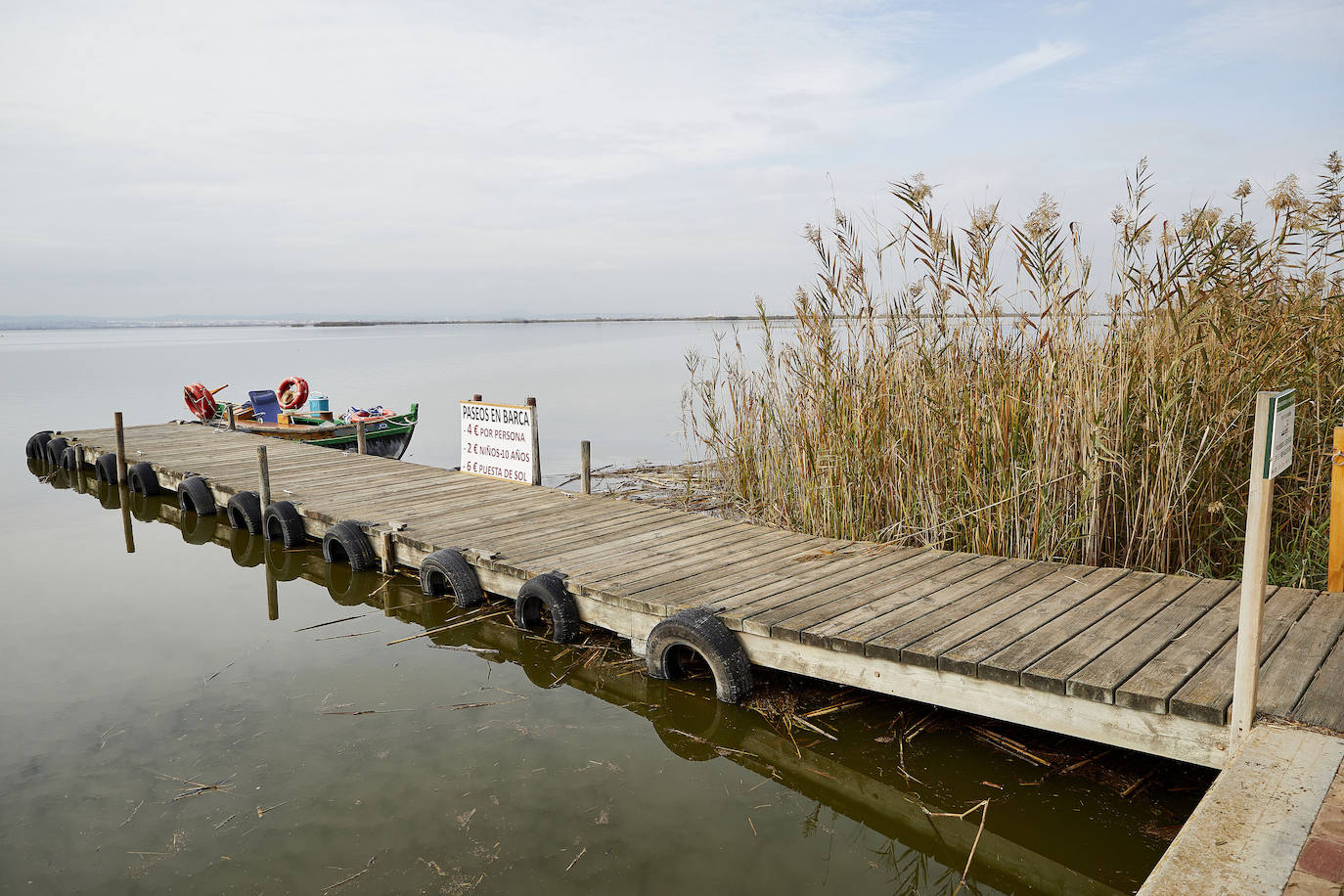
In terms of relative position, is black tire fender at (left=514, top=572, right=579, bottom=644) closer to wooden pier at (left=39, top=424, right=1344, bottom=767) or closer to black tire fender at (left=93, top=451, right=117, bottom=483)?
wooden pier at (left=39, top=424, right=1344, bottom=767)

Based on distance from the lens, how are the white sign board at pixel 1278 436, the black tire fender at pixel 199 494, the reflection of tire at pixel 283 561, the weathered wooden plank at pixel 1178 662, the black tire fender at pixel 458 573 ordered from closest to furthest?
1. the white sign board at pixel 1278 436
2. the weathered wooden plank at pixel 1178 662
3. the black tire fender at pixel 458 573
4. the reflection of tire at pixel 283 561
5. the black tire fender at pixel 199 494

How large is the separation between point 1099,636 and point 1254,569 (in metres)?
1.02

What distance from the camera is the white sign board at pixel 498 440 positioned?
7.10 m

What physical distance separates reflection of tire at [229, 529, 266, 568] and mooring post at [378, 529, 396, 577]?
5.05 feet

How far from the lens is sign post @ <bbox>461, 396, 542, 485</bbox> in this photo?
23.2ft

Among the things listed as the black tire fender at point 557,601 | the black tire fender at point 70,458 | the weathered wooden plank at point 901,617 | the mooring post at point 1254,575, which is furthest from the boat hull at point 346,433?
the mooring post at point 1254,575

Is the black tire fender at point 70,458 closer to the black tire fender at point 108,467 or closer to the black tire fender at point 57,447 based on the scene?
the black tire fender at point 57,447

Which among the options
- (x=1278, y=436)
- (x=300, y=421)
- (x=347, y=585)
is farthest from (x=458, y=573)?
(x=300, y=421)

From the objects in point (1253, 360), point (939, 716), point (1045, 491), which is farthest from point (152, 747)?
point (1253, 360)

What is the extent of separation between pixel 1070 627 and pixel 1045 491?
1.12 m

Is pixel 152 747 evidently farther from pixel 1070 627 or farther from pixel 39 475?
pixel 39 475

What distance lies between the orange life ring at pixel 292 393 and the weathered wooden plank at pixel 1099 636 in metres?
11.7

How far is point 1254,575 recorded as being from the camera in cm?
230

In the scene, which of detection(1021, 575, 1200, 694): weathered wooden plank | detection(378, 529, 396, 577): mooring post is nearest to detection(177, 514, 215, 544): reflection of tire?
detection(378, 529, 396, 577): mooring post
